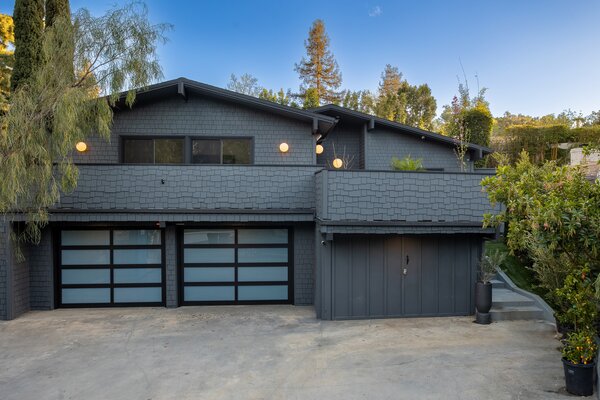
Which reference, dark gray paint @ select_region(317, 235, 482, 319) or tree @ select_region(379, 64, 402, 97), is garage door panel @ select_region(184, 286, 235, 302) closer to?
dark gray paint @ select_region(317, 235, 482, 319)

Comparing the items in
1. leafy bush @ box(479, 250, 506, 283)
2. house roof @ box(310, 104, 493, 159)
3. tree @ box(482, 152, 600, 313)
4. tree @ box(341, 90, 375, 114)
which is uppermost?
tree @ box(341, 90, 375, 114)

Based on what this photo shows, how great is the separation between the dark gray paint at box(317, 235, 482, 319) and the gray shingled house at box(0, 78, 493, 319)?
0.9 inches

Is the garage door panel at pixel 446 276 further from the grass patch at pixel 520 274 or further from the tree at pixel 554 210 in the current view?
the tree at pixel 554 210

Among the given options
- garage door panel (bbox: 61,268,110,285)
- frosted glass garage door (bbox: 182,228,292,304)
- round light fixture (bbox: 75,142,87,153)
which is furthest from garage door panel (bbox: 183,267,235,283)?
round light fixture (bbox: 75,142,87,153)

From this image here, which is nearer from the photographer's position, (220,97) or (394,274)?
(394,274)

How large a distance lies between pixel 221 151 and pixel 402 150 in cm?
627

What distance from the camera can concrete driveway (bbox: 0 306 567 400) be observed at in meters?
5.12

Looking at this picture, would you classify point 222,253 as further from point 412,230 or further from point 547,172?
point 547,172

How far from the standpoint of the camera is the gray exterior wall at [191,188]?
8492 millimetres

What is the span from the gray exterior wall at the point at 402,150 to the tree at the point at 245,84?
803 inches

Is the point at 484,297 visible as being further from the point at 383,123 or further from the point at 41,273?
the point at 41,273

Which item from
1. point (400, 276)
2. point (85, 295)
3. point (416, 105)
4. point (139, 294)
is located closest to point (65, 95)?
point (139, 294)

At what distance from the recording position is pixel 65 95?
21.8 ft

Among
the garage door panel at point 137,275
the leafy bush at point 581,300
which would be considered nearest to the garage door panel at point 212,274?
the garage door panel at point 137,275
